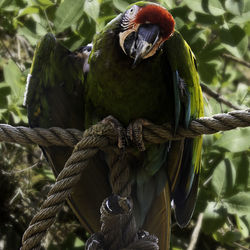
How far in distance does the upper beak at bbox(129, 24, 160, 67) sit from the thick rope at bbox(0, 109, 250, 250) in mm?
221

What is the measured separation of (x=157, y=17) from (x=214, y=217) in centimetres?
86

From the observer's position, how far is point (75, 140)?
1.18 m

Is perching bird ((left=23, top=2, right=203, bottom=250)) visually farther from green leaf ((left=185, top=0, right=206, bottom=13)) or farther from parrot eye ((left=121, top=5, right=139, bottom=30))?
green leaf ((left=185, top=0, right=206, bottom=13))

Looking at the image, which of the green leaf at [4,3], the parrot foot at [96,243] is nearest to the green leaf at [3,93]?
the green leaf at [4,3]

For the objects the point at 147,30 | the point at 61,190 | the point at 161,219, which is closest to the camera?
the point at 61,190

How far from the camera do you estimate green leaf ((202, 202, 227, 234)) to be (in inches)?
67.5

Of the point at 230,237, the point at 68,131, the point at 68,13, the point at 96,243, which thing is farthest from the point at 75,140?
the point at 230,237

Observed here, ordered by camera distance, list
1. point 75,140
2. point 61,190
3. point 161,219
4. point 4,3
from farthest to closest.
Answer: point 4,3 < point 161,219 < point 75,140 < point 61,190

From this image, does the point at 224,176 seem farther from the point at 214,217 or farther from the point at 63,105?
the point at 63,105

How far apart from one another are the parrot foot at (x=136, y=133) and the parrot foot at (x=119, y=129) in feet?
0.06

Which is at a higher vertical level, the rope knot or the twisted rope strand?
the twisted rope strand

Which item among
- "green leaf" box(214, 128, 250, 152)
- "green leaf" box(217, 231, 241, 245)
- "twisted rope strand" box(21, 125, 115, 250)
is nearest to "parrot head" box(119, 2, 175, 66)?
"twisted rope strand" box(21, 125, 115, 250)

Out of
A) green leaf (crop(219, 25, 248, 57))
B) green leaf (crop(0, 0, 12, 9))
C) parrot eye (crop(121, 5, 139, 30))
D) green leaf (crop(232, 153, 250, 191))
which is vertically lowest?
green leaf (crop(232, 153, 250, 191))

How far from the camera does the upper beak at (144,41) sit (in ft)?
4.13
